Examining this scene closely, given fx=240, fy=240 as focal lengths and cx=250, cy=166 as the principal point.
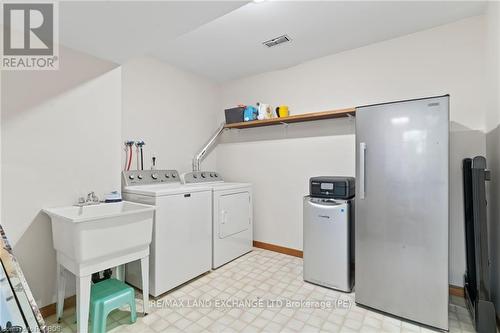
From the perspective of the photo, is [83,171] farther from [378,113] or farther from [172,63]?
[378,113]

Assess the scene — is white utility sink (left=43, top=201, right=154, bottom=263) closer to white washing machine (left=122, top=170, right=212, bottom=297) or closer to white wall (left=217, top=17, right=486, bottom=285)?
white washing machine (left=122, top=170, right=212, bottom=297)

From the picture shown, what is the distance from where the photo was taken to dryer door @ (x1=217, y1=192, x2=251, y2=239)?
2.82 meters

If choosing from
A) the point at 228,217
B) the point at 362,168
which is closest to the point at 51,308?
the point at 228,217

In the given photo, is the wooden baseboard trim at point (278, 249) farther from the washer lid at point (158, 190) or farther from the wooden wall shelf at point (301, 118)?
the wooden wall shelf at point (301, 118)

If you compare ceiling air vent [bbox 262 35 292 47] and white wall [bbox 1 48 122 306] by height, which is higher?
ceiling air vent [bbox 262 35 292 47]

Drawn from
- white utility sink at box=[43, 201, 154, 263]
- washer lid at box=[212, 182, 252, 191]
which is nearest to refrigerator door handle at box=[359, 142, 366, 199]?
washer lid at box=[212, 182, 252, 191]

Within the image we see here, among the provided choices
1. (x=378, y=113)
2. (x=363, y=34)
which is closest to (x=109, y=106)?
(x=378, y=113)

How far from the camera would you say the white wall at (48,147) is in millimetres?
1718

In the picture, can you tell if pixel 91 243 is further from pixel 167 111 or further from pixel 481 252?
pixel 481 252

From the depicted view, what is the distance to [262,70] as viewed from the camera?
3.38 m

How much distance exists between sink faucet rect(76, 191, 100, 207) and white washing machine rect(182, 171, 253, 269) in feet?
2.85

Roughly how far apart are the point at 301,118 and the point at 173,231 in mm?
1939

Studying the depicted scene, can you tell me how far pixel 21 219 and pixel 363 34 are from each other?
11.1 ft

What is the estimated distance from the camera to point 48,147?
1.87 m
